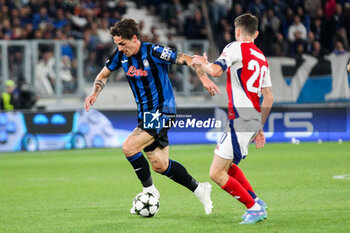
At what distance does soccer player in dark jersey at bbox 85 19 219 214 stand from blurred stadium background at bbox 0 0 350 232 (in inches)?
100

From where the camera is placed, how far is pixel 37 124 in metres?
17.6

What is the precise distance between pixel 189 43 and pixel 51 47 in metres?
4.06

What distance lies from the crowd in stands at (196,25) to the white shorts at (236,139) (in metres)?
13.1

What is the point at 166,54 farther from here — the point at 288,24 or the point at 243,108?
the point at 288,24

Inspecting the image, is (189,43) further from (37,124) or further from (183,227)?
(183,227)

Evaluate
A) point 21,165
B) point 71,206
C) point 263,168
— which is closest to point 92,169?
point 21,165

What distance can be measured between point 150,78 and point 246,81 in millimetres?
1449

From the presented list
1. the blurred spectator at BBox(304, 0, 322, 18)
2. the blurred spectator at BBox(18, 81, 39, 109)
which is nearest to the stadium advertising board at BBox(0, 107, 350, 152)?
the blurred spectator at BBox(18, 81, 39, 109)

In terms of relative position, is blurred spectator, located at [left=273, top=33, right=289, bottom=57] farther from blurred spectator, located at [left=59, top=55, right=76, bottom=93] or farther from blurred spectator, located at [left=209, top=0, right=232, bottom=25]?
blurred spectator, located at [left=59, top=55, right=76, bottom=93]

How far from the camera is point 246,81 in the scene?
6625 millimetres

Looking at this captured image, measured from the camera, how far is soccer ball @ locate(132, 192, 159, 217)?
742 centimetres

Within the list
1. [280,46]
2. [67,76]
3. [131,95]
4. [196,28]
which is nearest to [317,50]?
[280,46]

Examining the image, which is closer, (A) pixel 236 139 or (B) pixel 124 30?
(A) pixel 236 139

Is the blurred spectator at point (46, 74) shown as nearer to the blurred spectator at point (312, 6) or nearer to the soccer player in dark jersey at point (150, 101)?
the blurred spectator at point (312, 6)
